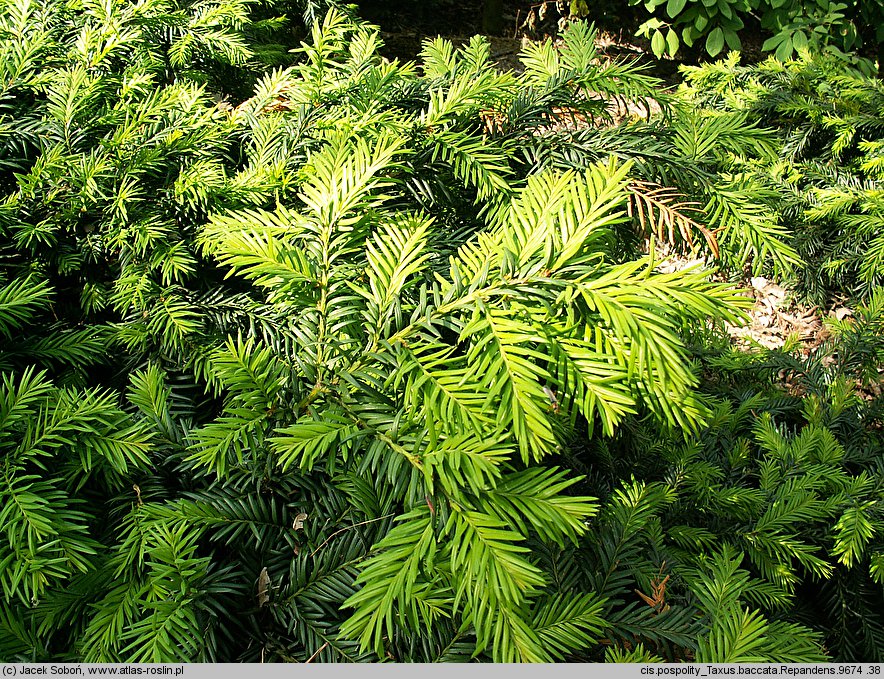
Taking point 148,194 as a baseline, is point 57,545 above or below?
below

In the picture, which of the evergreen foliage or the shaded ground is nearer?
the evergreen foliage

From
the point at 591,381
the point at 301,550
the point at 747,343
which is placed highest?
the point at 591,381

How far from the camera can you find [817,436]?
1.63m

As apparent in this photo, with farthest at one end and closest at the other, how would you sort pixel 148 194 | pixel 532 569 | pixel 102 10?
pixel 102 10 < pixel 148 194 < pixel 532 569

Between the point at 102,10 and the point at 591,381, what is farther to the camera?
the point at 102,10

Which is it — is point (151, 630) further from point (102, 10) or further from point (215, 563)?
point (102, 10)

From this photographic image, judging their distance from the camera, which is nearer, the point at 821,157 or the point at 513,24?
the point at 821,157

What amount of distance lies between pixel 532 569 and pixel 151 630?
0.48 m

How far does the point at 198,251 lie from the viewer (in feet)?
4.40

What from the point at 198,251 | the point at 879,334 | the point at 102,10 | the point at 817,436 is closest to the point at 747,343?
the point at 879,334

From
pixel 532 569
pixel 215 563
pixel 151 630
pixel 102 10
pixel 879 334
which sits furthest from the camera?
pixel 879 334

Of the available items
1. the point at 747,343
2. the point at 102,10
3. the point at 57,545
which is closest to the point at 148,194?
the point at 102,10

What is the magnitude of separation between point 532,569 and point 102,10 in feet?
5.04

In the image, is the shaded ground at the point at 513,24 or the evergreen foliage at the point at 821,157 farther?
the shaded ground at the point at 513,24
